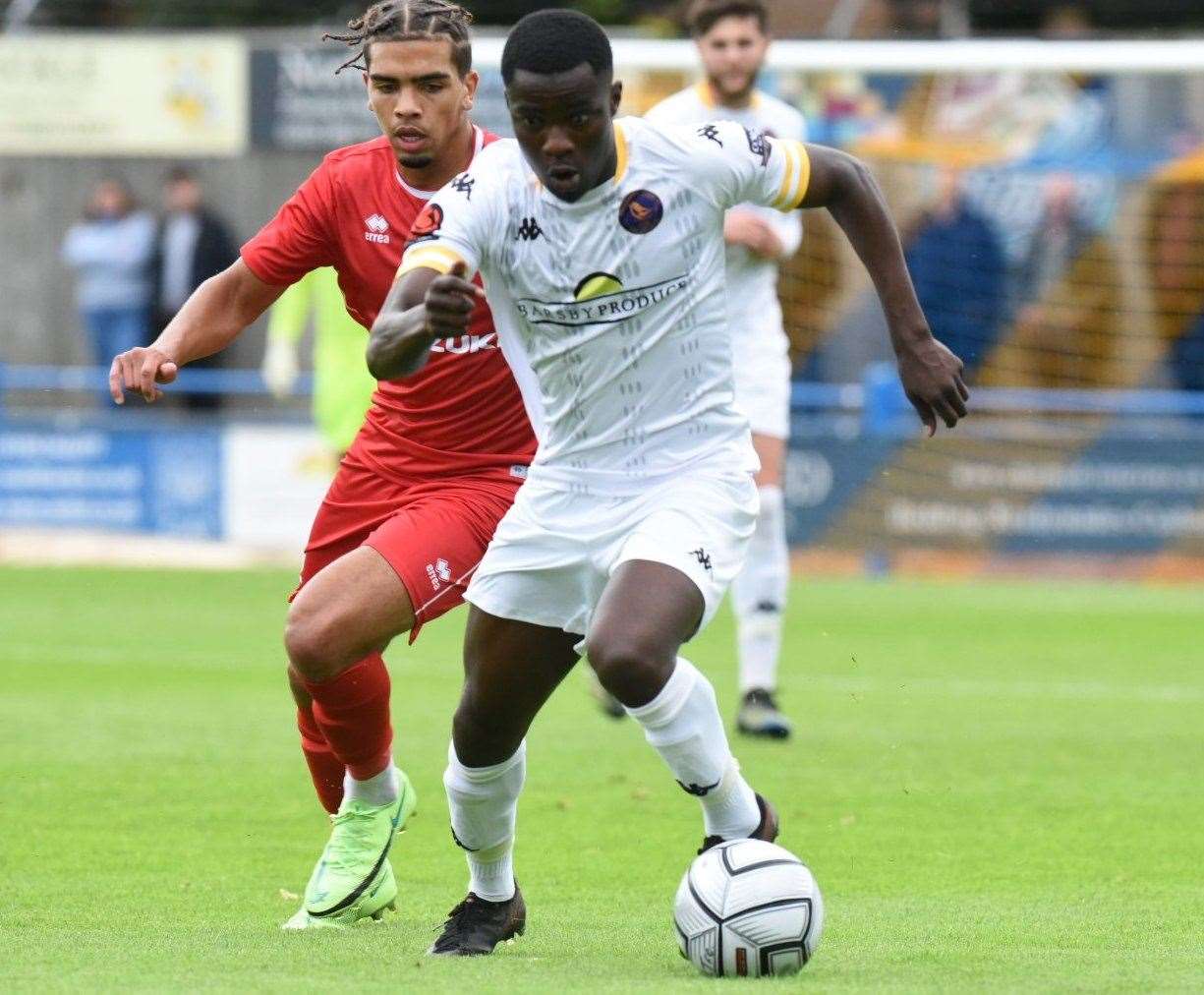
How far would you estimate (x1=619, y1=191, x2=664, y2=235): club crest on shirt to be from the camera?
5.12 m

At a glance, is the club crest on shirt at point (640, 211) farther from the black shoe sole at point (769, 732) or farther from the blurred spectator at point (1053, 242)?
the blurred spectator at point (1053, 242)

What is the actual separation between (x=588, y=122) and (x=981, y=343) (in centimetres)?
1491

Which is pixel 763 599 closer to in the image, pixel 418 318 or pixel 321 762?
pixel 321 762

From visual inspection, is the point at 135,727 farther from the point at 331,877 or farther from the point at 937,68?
the point at 937,68

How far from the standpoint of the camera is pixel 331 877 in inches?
226

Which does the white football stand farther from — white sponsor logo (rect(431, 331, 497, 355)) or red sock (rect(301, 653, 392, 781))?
white sponsor logo (rect(431, 331, 497, 355))

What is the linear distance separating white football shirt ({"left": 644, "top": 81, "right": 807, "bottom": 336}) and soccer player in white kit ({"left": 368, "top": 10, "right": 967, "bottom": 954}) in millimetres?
4036

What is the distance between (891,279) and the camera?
5398 mm

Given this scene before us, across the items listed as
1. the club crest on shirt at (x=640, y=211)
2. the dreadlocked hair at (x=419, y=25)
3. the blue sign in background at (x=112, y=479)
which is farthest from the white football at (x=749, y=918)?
the blue sign in background at (x=112, y=479)

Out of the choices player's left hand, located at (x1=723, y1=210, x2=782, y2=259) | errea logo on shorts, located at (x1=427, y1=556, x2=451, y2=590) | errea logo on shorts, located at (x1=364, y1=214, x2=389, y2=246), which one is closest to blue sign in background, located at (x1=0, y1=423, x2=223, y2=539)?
player's left hand, located at (x1=723, y1=210, x2=782, y2=259)

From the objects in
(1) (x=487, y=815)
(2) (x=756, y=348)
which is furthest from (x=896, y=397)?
(1) (x=487, y=815)

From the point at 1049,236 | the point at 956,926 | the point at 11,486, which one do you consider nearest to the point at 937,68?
the point at 1049,236

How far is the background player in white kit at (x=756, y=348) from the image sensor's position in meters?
9.41

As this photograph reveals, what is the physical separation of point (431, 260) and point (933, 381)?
1180 millimetres
